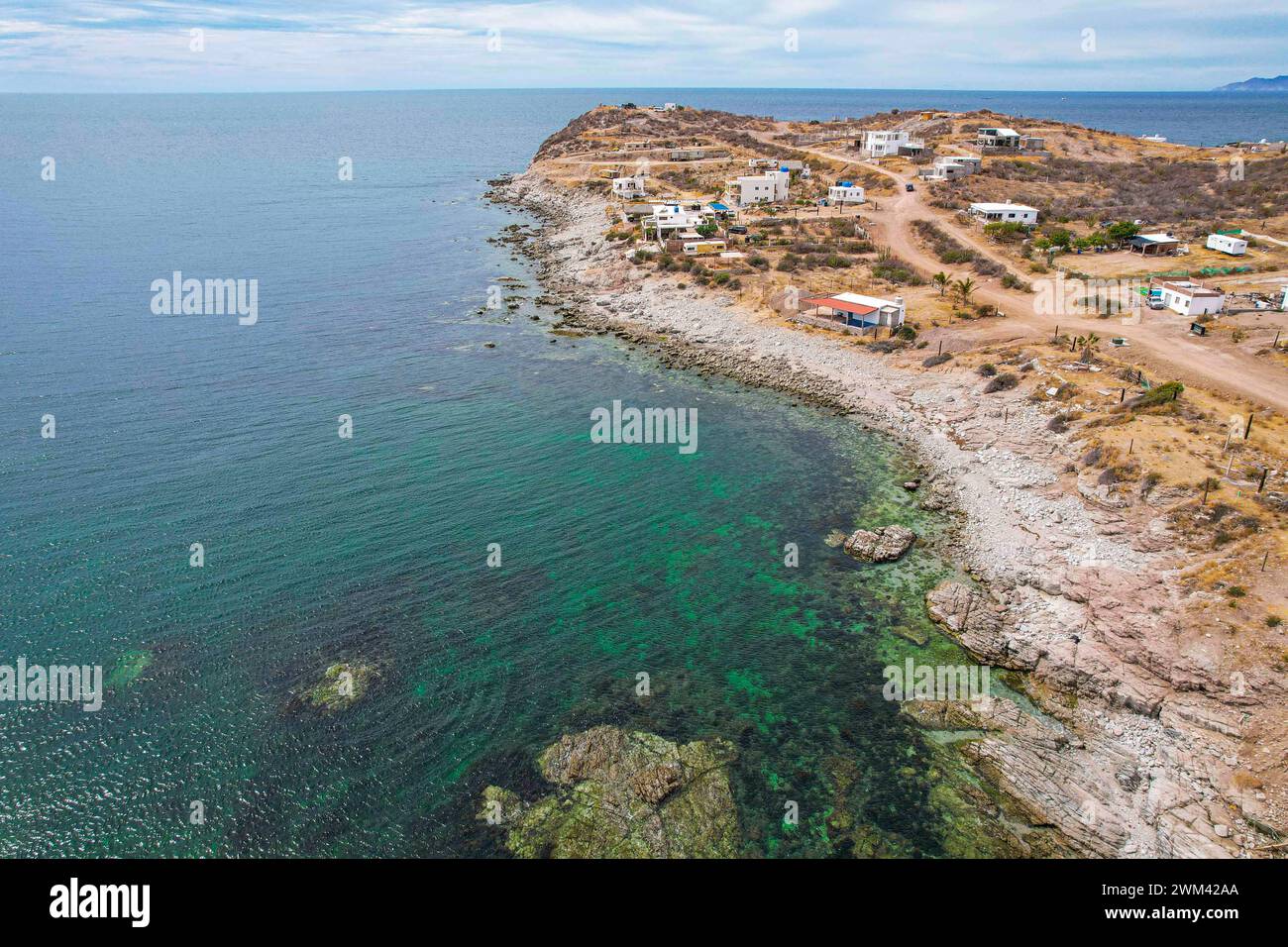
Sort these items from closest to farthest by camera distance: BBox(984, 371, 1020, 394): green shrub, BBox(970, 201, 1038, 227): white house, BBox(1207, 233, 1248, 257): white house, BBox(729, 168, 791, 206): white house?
BBox(984, 371, 1020, 394): green shrub → BBox(1207, 233, 1248, 257): white house → BBox(970, 201, 1038, 227): white house → BBox(729, 168, 791, 206): white house

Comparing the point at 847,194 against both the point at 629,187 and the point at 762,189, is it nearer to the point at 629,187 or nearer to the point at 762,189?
the point at 762,189

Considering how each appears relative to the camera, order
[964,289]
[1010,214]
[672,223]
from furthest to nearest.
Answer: [672,223], [1010,214], [964,289]

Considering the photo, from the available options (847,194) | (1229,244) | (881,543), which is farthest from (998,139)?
(881,543)

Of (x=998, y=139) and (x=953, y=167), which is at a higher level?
(x=998, y=139)

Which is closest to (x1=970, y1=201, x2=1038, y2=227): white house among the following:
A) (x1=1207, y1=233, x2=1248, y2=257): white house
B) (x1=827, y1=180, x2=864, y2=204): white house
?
(x1=827, y1=180, x2=864, y2=204): white house

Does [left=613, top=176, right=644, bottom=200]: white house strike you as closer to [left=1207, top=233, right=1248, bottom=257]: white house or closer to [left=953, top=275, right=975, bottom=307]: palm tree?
[left=953, top=275, right=975, bottom=307]: palm tree

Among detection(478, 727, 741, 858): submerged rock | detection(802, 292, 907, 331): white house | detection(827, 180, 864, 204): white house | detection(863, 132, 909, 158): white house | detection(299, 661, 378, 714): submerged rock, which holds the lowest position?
detection(478, 727, 741, 858): submerged rock
